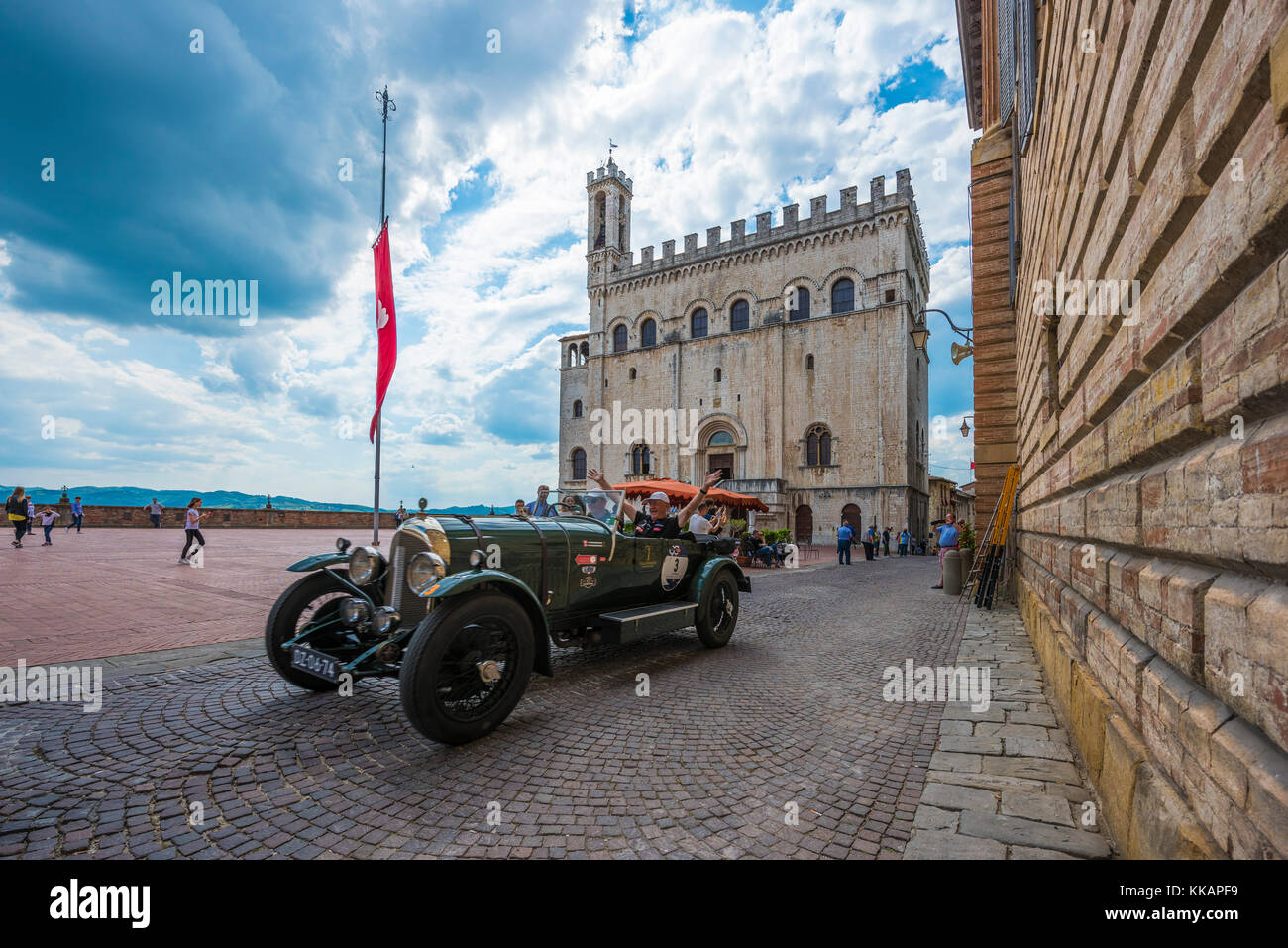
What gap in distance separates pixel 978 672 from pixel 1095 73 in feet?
13.7

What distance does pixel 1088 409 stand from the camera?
299 centimetres

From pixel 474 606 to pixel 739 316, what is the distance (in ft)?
107

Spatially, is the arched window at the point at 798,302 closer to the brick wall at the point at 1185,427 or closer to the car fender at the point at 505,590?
the brick wall at the point at 1185,427

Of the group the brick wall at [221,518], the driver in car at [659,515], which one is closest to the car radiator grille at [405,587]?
the driver in car at [659,515]

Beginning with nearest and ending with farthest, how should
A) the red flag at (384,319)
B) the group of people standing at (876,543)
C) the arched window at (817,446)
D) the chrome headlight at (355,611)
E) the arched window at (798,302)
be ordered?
the chrome headlight at (355,611)
the red flag at (384,319)
the group of people standing at (876,543)
the arched window at (817,446)
the arched window at (798,302)

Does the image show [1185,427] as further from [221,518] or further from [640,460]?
[640,460]

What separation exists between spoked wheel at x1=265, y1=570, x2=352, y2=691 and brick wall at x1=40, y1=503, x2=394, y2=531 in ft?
90.5

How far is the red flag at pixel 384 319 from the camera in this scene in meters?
11.8

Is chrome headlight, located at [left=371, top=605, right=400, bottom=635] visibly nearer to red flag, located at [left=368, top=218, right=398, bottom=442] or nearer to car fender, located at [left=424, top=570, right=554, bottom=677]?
car fender, located at [left=424, top=570, right=554, bottom=677]

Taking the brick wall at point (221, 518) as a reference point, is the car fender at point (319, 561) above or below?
above

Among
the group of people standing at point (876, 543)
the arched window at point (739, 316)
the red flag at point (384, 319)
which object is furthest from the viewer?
the arched window at point (739, 316)

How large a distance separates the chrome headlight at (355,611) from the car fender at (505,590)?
0.69m
